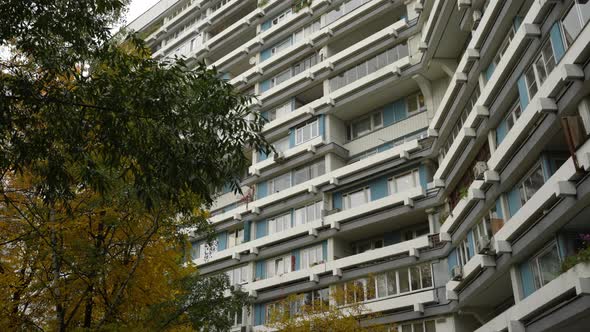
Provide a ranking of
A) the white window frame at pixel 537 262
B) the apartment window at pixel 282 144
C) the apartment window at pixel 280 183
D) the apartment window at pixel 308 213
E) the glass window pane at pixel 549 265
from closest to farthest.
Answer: the glass window pane at pixel 549 265, the white window frame at pixel 537 262, the apartment window at pixel 308 213, the apartment window at pixel 280 183, the apartment window at pixel 282 144

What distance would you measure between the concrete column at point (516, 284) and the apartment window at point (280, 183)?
18747 millimetres

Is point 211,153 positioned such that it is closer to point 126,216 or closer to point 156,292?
point 126,216

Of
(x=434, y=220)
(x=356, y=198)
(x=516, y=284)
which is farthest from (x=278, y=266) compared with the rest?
(x=516, y=284)

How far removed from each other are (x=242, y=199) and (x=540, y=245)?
945 inches

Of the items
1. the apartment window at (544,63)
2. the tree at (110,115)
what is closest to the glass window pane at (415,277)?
the apartment window at (544,63)

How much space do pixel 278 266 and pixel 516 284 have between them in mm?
17249

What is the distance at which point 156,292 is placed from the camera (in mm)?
17047

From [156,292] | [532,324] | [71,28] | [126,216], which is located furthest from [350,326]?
[71,28]

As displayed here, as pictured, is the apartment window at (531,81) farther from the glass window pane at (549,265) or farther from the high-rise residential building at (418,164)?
the glass window pane at (549,265)

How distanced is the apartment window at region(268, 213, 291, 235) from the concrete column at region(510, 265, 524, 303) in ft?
56.3

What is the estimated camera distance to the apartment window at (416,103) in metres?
32.4

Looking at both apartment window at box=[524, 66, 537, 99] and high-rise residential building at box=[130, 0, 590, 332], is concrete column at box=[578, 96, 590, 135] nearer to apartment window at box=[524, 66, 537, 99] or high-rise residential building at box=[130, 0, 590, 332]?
high-rise residential building at box=[130, 0, 590, 332]

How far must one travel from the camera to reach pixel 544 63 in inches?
698

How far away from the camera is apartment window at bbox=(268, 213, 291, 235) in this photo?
35094mm
